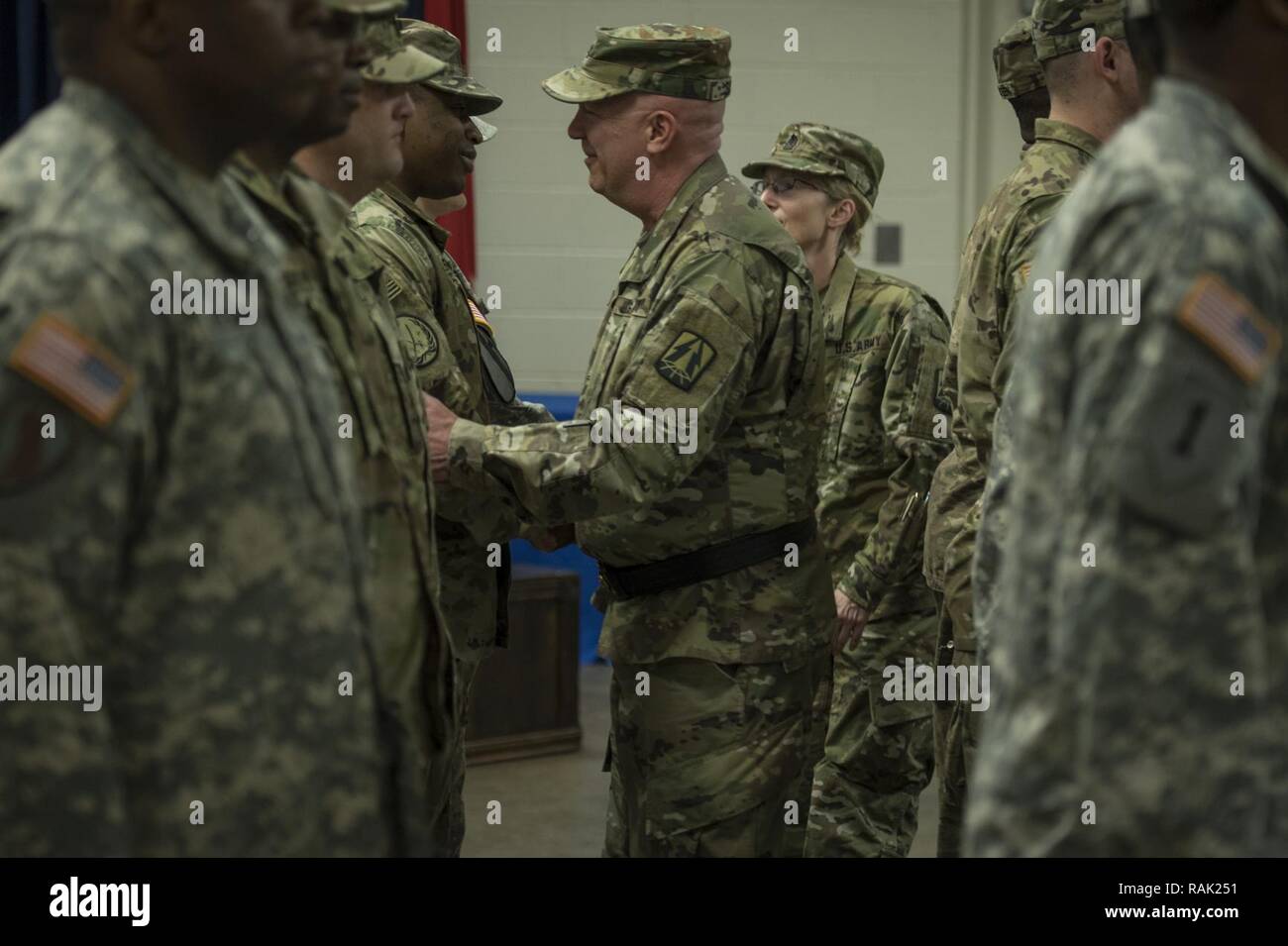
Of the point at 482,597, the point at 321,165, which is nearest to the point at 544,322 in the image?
the point at 482,597

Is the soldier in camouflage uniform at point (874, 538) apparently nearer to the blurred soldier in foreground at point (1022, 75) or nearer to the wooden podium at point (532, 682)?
the blurred soldier in foreground at point (1022, 75)

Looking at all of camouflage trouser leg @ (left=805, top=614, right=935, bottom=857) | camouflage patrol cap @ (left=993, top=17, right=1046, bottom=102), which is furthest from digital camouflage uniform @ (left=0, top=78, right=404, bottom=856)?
camouflage trouser leg @ (left=805, top=614, right=935, bottom=857)

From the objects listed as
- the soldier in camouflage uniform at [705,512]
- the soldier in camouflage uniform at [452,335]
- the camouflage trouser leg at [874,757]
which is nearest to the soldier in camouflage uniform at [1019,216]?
the soldier in camouflage uniform at [705,512]

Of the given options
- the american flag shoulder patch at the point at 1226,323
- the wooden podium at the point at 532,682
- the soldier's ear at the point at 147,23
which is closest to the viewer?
the american flag shoulder patch at the point at 1226,323

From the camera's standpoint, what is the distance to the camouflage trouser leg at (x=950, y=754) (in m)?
2.83

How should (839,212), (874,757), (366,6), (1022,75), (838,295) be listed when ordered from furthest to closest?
(839,212) → (838,295) → (874,757) → (1022,75) → (366,6)

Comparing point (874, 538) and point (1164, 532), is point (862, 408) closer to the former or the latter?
point (874, 538)

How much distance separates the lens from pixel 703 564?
2670 mm

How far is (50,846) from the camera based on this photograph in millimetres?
1099

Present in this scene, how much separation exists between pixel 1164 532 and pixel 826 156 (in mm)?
3480

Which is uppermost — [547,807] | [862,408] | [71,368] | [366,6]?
[366,6]

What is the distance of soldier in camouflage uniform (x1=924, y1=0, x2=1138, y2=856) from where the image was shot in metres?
2.62

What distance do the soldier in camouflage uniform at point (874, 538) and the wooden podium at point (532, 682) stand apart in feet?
4.30

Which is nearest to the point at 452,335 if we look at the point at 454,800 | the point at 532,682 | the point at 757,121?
the point at 454,800
